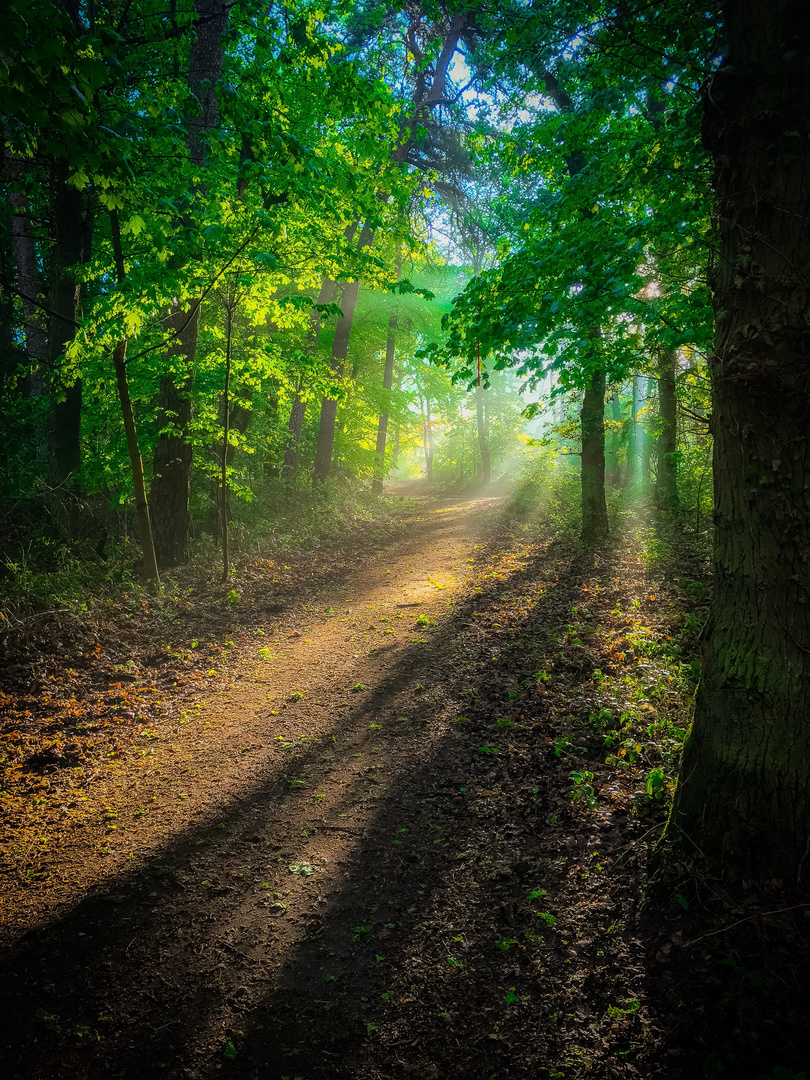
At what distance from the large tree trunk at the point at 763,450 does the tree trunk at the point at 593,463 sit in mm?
8034

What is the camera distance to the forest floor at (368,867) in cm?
243

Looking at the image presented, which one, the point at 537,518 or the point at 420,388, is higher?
the point at 420,388

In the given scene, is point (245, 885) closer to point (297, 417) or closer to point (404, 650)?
point (404, 650)

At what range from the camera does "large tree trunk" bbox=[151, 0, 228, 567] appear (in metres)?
8.62

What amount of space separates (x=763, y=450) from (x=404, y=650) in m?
5.29

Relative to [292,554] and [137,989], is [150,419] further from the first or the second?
[137,989]

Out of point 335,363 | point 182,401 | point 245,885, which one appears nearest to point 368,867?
point 245,885

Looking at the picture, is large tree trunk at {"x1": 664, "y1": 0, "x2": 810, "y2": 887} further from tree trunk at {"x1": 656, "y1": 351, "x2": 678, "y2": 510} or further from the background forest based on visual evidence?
tree trunk at {"x1": 656, "y1": 351, "x2": 678, "y2": 510}

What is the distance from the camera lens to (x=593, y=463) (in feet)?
36.7

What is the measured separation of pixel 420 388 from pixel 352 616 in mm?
20220

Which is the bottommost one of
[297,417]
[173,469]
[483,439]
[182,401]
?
[173,469]

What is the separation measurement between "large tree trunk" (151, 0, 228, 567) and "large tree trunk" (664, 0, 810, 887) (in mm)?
7946

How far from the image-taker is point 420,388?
2670 cm

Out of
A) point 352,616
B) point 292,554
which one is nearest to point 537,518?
point 292,554
